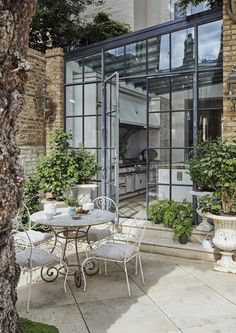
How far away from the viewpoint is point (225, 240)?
414 centimetres

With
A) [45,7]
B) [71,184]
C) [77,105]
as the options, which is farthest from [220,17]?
[45,7]

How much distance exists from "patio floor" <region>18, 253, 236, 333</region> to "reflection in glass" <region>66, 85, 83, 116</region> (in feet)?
11.5

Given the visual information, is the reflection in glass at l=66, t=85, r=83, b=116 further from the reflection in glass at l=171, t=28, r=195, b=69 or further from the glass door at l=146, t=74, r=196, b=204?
the reflection in glass at l=171, t=28, r=195, b=69

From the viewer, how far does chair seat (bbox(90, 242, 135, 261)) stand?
11.6ft

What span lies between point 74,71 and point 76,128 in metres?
1.13

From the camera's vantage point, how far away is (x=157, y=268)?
4258mm

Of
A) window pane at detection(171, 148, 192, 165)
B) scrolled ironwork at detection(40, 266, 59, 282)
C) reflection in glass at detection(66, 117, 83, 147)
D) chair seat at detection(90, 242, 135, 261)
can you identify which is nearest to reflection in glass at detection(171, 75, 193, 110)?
window pane at detection(171, 148, 192, 165)

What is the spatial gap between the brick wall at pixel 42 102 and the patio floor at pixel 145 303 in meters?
3.18

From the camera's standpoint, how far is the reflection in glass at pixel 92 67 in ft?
21.1

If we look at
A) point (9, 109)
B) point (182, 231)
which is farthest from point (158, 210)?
point (9, 109)

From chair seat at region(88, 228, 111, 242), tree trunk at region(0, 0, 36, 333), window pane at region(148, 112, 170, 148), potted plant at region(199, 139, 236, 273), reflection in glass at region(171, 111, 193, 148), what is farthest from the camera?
window pane at region(148, 112, 170, 148)

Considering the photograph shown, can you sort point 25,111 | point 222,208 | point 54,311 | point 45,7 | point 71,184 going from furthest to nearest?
point 45,7
point 25,111
point 71,184
point 222,208
point 54,311

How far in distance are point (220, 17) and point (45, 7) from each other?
5.29 metres

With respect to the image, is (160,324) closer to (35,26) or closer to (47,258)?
(47,258)
